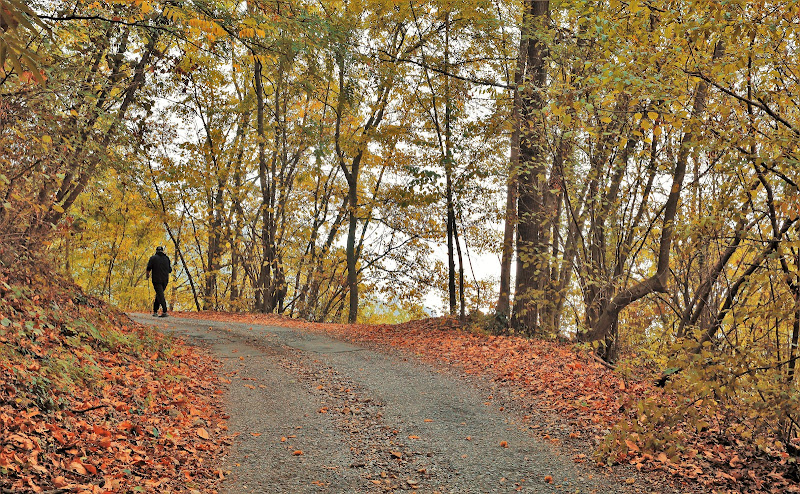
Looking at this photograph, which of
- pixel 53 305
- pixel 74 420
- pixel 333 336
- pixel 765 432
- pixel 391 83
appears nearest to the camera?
pixel 74 420

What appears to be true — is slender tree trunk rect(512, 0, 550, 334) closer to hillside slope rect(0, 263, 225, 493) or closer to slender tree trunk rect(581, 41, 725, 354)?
slender tree trunk rect(581, 41, 725, 354)

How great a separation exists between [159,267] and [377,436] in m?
10.2

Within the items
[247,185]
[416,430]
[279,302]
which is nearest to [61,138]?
[416,430]

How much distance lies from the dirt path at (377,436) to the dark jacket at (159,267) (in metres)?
5.93

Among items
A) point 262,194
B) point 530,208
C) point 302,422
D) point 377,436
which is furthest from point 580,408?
point 262,194

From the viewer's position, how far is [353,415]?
266 inches

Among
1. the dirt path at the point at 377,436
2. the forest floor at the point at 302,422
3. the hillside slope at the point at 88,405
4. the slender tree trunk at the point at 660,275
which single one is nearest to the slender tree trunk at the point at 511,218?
the slender tree trunk at the point at 660,275

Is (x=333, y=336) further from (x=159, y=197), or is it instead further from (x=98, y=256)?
(x=98, y=256)

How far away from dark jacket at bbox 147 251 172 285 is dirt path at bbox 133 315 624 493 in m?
5.93

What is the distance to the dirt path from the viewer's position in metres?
4.99

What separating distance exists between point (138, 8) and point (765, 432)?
378 inches

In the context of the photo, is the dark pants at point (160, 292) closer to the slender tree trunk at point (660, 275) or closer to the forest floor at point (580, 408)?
the forest floor at point (580, 408)

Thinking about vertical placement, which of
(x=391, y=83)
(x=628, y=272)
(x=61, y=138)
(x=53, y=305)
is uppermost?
(x=391, y=83)

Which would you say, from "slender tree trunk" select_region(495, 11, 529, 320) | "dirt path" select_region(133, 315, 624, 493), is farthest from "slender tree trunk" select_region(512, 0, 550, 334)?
"dirt path" select_region(133, 315, 624, 493)
